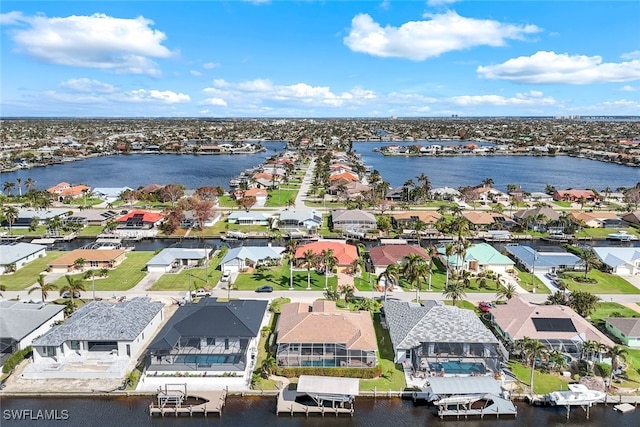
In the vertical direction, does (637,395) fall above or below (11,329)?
below

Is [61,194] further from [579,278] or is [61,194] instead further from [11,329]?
[579,278]

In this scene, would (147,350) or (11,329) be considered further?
(11,329)

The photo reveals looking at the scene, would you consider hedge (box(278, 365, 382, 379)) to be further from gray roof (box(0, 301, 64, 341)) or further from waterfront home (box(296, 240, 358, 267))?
waterfront home (box(296, 240, 358, 267))

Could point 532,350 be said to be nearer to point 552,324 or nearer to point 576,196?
point 552,324

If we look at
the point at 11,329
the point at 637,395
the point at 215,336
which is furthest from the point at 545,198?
the point at 11,329

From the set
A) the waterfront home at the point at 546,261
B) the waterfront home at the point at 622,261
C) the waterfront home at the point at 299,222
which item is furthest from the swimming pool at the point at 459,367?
the waterfront home at the point at 299,222

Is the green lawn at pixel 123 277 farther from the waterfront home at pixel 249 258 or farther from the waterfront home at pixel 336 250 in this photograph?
the waterfront home at pixel 336 250

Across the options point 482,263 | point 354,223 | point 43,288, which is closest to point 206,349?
point 43,288
